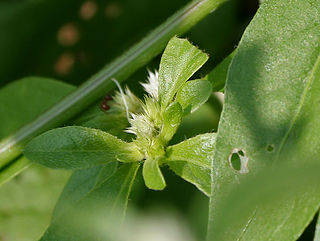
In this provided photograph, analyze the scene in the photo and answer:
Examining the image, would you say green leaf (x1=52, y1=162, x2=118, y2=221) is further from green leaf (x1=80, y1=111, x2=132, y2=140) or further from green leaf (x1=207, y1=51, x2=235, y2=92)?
green leaf (x1=207, y1=51, x2=235, y2=92)

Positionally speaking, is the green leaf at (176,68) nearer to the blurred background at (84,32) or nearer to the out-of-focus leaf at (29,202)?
the out-of-focus leaf at (29,202)

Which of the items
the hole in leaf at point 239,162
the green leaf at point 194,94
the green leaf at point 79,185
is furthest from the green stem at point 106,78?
the hole in leaf at point 239,162

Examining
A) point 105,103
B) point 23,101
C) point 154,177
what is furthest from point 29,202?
point 154,177

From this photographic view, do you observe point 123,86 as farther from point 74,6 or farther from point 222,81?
point 74,6

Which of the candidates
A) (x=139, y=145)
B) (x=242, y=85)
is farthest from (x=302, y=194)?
(x=139, y=145)

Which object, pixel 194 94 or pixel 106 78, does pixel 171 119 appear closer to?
pixel 194 94

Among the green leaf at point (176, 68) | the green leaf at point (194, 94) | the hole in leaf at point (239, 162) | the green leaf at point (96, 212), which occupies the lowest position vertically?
the hole in leaf at point (239, 162)
